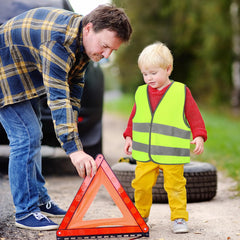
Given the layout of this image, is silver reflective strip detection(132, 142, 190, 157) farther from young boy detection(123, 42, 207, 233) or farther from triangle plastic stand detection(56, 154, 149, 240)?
triangle plastic stand detection(56, 154, 149, 240)

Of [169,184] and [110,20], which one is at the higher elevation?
[110,20]

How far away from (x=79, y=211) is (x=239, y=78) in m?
15.3

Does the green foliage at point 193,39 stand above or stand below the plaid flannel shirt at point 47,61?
below

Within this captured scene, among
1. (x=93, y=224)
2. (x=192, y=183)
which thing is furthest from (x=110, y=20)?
(x=192, y=183)

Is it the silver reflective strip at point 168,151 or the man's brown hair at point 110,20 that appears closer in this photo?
the man's brown hair at point 110,20

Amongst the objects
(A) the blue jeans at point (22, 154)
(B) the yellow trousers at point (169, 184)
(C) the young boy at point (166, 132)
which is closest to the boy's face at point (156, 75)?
(C) the young boy at point (166, 132)

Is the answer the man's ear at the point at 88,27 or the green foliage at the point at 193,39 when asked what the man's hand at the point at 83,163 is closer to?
the man's ear at the point at 88,27

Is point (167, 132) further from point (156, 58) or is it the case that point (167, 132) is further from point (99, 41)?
point (99, 41)

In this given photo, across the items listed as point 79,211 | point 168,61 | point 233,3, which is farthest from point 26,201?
point 233,3

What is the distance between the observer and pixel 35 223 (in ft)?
10.1

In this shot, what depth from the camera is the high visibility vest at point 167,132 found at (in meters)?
2.97

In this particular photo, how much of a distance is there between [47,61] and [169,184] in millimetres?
1214

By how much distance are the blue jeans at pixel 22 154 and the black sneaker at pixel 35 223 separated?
0.04 m

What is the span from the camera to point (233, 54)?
1570 centimetres
